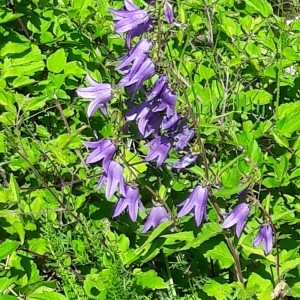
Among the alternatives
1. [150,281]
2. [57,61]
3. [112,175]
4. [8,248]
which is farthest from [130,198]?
[57,61]

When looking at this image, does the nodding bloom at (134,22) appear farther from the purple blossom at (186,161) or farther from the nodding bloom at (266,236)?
the nodding bloom at (266,236)

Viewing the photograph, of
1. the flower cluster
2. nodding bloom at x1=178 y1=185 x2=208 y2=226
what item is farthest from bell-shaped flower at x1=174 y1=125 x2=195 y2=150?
nodding bloom at x1=178 y1=185 x2=208 y2=226

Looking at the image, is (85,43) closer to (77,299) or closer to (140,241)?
(140,241)

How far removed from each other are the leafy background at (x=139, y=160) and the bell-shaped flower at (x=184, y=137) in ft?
0.16

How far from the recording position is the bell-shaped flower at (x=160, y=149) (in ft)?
5.75

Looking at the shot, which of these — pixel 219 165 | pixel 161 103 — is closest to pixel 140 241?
pixel 219 165

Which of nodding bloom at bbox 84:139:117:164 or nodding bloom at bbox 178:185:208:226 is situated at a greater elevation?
nodding bloom at bbox 84:139:117:164

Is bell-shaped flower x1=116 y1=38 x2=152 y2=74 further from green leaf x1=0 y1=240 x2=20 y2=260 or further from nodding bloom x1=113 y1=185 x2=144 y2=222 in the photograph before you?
green leaf x1=0 y1=240 x2=20 y2=260

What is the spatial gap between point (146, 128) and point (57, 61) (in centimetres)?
60

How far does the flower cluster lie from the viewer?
5.36 feet

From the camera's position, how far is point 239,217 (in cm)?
177

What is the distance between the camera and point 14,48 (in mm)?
2246

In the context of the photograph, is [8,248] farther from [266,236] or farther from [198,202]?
[266,236]

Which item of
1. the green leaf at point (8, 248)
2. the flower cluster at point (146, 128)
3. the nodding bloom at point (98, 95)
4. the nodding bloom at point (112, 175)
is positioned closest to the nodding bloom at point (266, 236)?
the flower cluster at point (146, 128)
